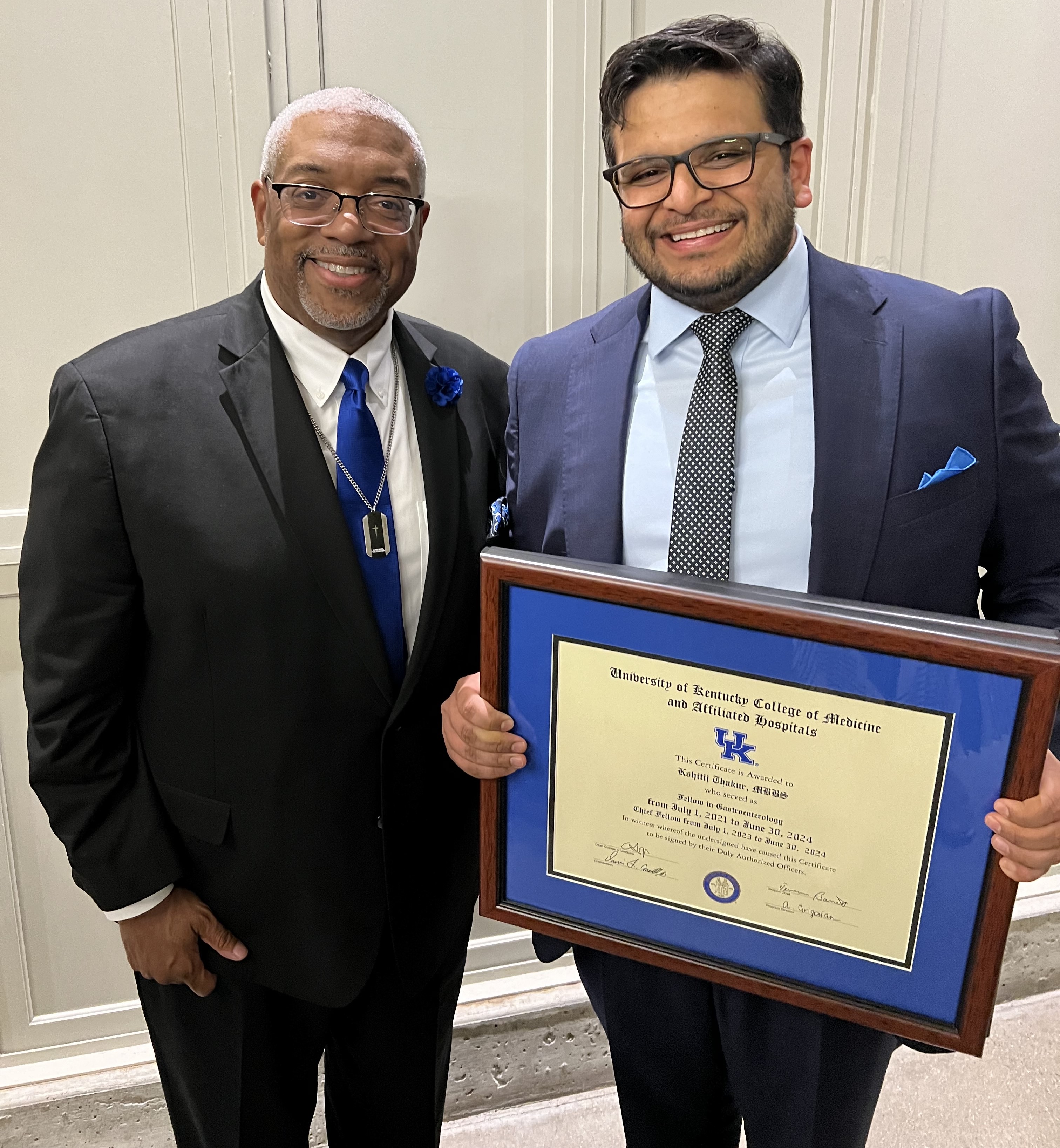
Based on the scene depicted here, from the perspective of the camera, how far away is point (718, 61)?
1146mm

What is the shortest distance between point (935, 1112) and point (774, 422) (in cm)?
191

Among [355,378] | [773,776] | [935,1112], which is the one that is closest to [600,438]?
[355,378]

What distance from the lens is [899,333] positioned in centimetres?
120

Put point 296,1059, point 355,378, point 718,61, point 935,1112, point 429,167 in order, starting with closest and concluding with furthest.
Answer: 1. point 718,61
2. point 355,378
3. point 296,1059
4. point 429,167
5. point 935,1112

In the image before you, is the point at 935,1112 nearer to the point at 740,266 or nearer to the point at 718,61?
the point at 740,266

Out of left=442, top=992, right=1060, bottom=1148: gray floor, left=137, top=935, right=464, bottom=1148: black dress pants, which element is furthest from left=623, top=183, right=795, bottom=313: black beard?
left=442, top=992, right=1060, bottom=1148: gray floor

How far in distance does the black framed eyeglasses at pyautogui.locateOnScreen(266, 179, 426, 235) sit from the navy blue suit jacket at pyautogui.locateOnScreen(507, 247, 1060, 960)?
430 mm

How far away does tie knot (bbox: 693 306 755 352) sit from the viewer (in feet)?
4.01

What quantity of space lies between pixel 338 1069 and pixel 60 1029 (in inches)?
32.9

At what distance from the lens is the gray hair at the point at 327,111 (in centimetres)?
133

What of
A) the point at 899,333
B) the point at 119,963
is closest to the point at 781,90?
the point at 899,333

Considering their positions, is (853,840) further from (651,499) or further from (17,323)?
(17,323)

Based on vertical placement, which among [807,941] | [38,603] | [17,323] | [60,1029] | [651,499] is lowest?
[60,1029]

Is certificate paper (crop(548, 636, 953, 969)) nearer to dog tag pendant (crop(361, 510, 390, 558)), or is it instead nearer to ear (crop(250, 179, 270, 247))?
dog tag pendant (crop(361, 510, 390, 558))
